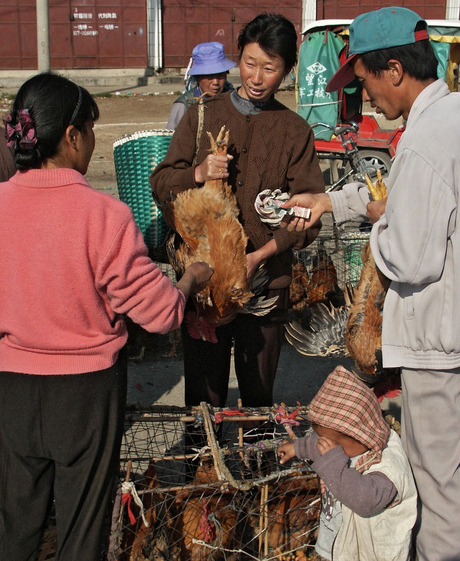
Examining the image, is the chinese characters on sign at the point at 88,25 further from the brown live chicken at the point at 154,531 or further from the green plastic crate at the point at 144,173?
the brown live chicken at the point at 154,531

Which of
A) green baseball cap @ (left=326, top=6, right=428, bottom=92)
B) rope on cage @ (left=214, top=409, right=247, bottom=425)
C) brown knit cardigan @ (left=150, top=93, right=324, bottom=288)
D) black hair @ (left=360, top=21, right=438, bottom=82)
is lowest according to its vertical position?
rope on cage @ (left=214, top=409, right=247, bottom=425)

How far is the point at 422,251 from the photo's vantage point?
80.6 inches

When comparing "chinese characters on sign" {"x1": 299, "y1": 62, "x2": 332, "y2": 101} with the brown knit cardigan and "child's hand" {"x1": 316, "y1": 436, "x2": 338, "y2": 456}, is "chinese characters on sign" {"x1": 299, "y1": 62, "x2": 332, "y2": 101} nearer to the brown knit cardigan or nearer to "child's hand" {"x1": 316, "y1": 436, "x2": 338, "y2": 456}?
the brown knit cardigan

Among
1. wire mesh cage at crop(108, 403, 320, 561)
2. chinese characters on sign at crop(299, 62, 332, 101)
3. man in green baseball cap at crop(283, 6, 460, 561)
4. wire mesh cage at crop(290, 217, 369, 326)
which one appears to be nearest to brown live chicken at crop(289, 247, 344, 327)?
wire mesh cage at crop(290, 217, 369, 326)

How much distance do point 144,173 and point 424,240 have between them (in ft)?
6.45

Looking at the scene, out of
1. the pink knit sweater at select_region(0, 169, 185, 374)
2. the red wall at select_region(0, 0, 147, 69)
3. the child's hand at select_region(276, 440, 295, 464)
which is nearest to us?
the pink knit sweater at select_region(0, 169, 185, 374)

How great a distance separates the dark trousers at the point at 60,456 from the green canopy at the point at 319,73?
8.41 m

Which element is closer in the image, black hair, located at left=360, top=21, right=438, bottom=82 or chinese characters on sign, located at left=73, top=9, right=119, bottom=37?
black hair, located at left=360, top=21, right=438, bottom=82

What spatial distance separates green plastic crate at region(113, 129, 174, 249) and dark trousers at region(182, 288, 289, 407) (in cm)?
86

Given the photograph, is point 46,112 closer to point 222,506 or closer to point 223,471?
point 223,471

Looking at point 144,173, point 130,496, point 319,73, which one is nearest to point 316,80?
point 319,73

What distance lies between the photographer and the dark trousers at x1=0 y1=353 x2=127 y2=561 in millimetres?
1973

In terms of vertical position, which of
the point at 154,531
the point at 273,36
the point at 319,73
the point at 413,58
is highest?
the point at 319,73

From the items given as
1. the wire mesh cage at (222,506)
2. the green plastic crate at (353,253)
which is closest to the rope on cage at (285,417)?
the wire mesh cage at (222,506)
